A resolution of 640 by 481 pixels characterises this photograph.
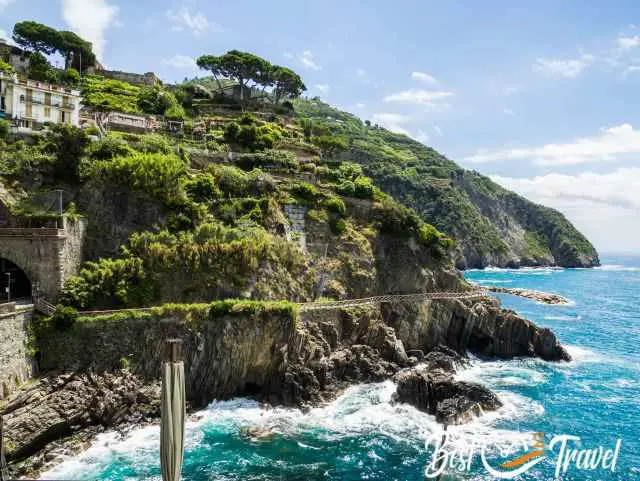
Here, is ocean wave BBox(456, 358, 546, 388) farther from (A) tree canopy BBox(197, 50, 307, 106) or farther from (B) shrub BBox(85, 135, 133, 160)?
(A) tree canopy BBox(197, 50, 307, 106)

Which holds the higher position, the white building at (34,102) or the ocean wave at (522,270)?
the white building at (34,102)

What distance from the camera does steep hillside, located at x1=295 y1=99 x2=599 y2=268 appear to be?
154 meters

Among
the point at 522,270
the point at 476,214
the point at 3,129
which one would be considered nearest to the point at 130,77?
the point at 3,129

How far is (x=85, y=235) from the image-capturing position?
3950 cm

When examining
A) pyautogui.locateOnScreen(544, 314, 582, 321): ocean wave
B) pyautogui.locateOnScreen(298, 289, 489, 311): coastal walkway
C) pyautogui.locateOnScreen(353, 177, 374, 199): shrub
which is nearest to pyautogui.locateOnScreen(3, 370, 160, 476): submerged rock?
pyautogui.locateOnScreen(298, 289, 489, 311): coastal walkway

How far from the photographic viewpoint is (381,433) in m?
31.9

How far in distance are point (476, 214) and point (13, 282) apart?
499ft

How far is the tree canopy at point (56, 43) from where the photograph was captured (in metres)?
75.4

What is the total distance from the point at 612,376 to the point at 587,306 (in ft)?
146

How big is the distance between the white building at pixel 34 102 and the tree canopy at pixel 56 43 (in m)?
35.0

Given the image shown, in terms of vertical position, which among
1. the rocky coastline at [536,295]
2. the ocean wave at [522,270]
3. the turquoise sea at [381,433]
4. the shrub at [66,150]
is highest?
the shrub at [66,150]

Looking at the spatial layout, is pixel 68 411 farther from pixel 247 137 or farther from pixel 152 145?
pixel 247 137

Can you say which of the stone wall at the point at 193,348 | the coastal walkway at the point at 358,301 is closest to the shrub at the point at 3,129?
the coastal walkway at the point at 358,301

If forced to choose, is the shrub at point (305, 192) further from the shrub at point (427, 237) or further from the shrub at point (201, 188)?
the shrub at point (427, 237)
